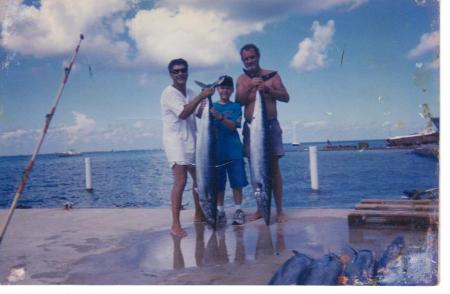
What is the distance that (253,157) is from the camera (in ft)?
A: 12.1

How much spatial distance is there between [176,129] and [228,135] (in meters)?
0.52

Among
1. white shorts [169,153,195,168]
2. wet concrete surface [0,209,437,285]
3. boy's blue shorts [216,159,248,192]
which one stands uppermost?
white shorts [169,153,195,168]

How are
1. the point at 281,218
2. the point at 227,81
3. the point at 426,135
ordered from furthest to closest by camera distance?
the point at 281,218 → the point at 227,81 → the point at 426,135

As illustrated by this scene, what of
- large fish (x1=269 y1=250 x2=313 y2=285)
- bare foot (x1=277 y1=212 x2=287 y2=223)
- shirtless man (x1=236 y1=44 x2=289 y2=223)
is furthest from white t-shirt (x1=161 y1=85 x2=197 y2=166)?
large fish (x1=269 y1=250 x2=313 y2=285)

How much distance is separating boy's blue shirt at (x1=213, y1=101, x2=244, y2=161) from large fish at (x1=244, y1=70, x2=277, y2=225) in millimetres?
229

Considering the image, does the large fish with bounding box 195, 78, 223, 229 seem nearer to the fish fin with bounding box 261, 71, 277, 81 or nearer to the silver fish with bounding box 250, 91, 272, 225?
the silver fish with bounding box 250, 91, 272, 225

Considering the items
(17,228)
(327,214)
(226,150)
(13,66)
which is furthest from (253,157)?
(17,228)

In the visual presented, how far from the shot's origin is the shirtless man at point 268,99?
3.62 m

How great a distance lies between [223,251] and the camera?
3105 millimetres

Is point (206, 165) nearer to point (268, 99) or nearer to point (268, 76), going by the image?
point (268, 99)

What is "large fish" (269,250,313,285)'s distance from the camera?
247 cm

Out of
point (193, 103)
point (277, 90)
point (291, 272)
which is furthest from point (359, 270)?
point (193, 103)

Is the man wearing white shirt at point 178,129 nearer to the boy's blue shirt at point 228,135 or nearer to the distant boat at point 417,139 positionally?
the boy's blue shirt at point 228,135

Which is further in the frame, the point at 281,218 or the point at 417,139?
the point at 281,218
